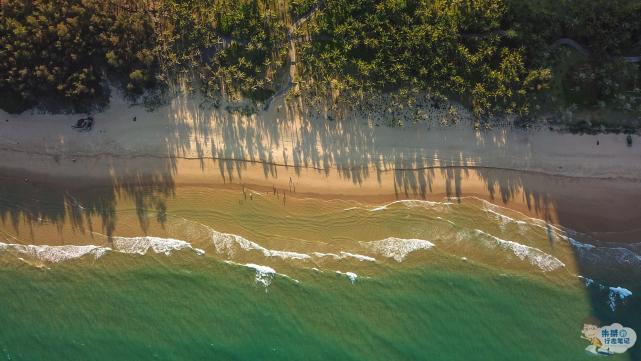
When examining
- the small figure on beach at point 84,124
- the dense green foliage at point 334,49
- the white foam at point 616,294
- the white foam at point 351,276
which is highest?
the dense green foliage at point 334,49

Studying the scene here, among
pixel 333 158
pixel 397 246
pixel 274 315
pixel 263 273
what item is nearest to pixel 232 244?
pixel 263 273

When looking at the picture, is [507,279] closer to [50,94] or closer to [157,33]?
[157,33]

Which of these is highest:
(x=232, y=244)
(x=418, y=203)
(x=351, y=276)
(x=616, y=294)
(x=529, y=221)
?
(x=418, y=203)

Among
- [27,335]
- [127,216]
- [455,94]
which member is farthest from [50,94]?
[455,94]

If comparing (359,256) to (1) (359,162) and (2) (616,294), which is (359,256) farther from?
(2) (616,294)

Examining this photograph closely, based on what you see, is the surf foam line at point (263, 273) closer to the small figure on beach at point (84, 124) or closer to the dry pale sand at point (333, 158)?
the dry pale sand at point (333, 158)

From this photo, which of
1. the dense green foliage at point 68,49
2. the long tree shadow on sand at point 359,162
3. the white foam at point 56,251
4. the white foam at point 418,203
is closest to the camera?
the dense green foliage at point 68,49

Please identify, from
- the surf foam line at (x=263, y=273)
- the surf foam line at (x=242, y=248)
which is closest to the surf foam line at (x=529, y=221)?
the surf foam line at (x=242, y=248)
